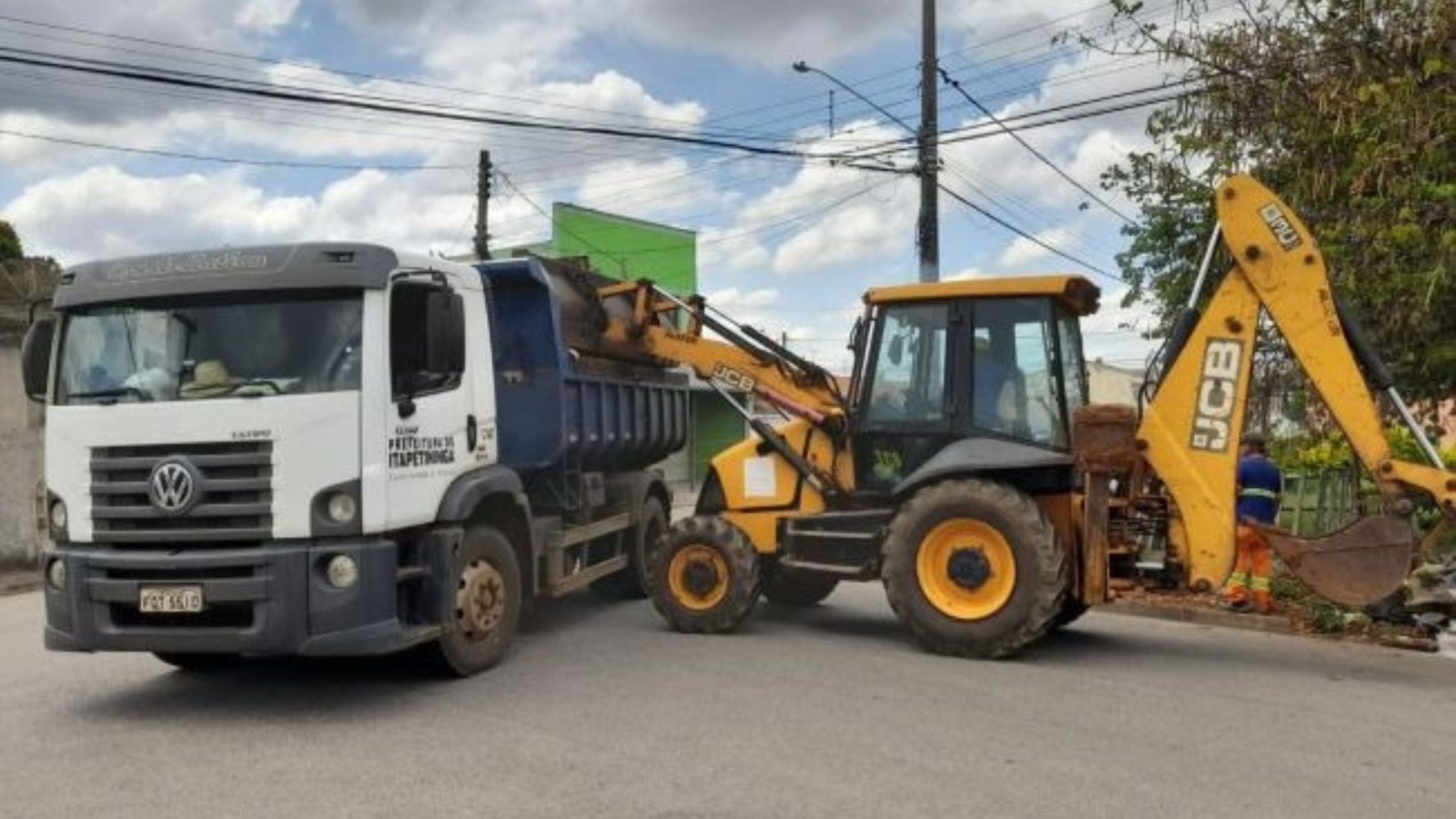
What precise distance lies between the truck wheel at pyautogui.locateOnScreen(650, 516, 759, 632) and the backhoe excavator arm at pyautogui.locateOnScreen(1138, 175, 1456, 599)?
3047 millimetres

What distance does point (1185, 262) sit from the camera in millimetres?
13391

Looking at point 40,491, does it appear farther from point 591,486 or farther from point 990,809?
point 990,809

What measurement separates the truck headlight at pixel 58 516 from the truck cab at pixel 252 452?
15mm

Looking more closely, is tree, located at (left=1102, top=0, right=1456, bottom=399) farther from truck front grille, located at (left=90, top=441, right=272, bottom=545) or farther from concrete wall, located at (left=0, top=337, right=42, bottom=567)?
concrete wall, located at (left=0, top=337, right=42, bottom=567)

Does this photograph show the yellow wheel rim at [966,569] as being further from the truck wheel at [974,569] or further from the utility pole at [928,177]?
the utility pole at [928,177]

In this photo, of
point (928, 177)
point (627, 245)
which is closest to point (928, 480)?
point (928, 177)

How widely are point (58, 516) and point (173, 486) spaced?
88 cm

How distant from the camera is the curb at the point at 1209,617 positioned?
34.2ft

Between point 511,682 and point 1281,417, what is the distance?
9.58m

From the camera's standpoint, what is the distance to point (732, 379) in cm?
1021

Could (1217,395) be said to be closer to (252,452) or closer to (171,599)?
(252,452)

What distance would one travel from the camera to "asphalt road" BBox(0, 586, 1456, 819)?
5461 mm

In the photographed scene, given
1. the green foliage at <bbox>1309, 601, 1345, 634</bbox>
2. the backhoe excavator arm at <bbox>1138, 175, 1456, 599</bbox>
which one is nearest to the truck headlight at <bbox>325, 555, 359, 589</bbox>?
the backhoe excavator arm at <bbox>1138, 175, 1456, 599</bbox>

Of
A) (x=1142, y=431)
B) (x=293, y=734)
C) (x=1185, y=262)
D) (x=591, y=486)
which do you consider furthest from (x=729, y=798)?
(x=1185, y=262)
